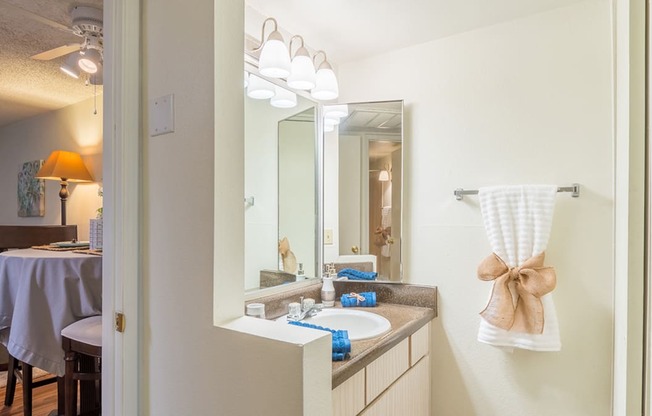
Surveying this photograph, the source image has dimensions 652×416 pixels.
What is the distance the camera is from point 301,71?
1710 mm

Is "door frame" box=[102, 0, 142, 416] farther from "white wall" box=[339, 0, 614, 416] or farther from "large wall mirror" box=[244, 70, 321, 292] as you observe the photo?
"white wall" box=[339, 0, 614, 416]

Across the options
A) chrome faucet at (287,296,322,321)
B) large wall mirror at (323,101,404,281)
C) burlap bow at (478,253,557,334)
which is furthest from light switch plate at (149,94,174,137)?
burlap bow at (478,253,557,334)

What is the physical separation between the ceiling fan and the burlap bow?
7.66ft

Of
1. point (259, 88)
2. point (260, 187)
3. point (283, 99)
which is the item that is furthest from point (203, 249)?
point (283, 99)

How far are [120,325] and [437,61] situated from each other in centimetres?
180

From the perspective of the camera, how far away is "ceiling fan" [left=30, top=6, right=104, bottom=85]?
1.87 metres

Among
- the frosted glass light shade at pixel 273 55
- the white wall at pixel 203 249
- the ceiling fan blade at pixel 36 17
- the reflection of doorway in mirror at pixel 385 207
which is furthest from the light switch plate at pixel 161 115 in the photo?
the ceiling fan blade at pixel 36 17

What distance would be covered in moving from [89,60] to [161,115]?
4.95 ft

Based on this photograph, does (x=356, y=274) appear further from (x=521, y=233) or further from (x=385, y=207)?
(x=521, y=233)

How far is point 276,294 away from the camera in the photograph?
160 centimetres

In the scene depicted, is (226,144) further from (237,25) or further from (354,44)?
(354,44)

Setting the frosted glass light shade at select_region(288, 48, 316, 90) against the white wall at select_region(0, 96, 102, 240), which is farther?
the white wall at select_region(0, 96, 102, 240)

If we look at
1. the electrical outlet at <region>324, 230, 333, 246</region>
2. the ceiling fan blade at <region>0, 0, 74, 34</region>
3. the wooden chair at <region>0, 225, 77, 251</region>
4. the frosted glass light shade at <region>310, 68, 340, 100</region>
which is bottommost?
the wooden chair at <region>0, 225, 77, 251</region>

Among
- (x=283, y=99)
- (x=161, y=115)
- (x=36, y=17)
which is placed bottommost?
(x=161, y=115)
